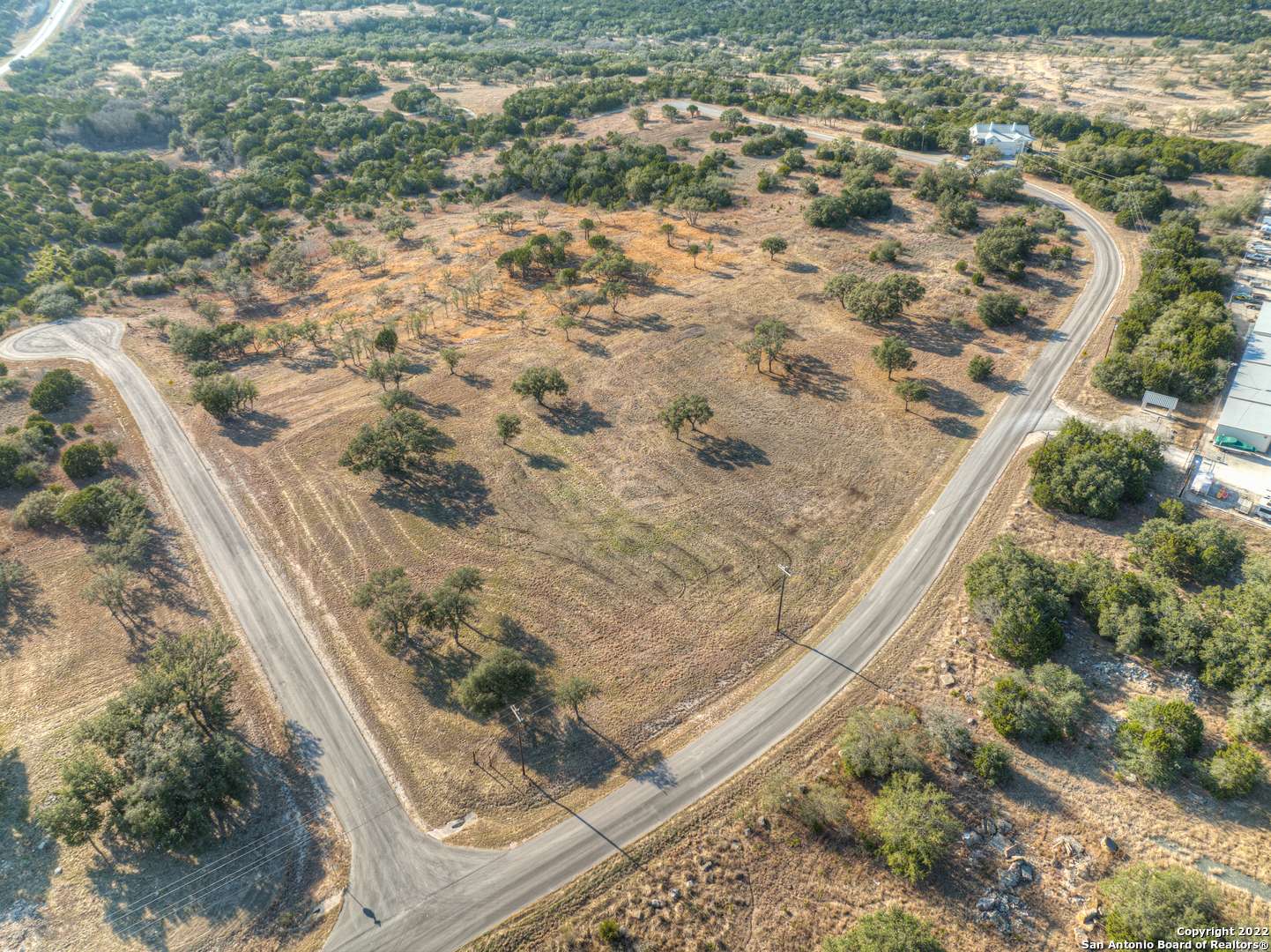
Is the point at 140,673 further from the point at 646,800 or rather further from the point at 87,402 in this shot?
the point at 87,402

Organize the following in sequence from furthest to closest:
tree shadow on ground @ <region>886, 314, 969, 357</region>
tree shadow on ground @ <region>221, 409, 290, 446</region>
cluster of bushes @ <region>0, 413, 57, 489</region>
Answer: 1. tree shadow on ground @ <region>886, 314, 969, 357</region>
2. tree shadow on ground @ <region>221, 409, 290, 446</region>
3. cluster of bushes @ <region>0, 413, 57, 489</region>

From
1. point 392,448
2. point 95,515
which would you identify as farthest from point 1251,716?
point 95,515

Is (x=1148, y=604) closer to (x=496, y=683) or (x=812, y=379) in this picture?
(x=812, y=379)

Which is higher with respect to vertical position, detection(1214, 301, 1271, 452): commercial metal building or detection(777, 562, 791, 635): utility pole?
detection(1214, 301, 1271, 452): commercial metal building

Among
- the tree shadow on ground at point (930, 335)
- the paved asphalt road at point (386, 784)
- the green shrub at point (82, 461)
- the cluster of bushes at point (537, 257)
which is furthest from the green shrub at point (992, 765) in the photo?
the cluster of bushes at point (537, 257)

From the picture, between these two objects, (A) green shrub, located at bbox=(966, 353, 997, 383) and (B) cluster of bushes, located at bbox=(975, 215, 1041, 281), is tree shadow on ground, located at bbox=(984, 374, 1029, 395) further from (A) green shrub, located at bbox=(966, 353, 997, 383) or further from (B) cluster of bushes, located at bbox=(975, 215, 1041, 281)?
(B) cluster of bushes, located at bbox=(975, 215, 1041, 281)

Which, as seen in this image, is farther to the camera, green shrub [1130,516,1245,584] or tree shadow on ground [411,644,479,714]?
green shrub [1130,516,1245,584]

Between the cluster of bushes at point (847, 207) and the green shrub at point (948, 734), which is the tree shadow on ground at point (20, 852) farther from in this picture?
the cluster of bushes at point (847, 207)

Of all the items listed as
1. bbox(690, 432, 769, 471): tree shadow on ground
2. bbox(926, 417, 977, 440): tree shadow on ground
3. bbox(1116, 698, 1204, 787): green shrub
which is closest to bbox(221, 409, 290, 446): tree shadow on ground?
bbox(690, 432, 769, 471): tree shadow on ground
